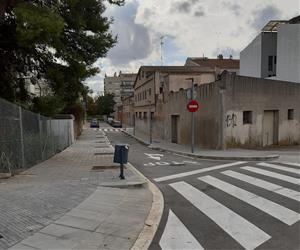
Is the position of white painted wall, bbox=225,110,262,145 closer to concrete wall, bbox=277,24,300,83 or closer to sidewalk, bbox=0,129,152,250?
sidewalk, bbox=0,129,152,250

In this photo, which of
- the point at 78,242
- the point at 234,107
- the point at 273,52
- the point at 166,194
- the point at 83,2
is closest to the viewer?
the point at 78,242

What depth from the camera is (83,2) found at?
52.5 ft

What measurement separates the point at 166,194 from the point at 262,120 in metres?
15.6

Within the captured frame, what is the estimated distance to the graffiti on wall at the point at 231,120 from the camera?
21.5 m

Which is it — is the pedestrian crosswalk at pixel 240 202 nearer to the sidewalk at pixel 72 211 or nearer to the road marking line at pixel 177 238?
the road marking line at pixel 177 238

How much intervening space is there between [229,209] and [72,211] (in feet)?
10.4

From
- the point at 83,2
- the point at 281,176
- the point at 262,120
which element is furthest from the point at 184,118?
the point at 281,176

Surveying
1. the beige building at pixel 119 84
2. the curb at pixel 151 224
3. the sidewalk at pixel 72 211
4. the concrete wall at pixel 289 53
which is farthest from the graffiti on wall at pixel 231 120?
the beige building at pixel 119 84

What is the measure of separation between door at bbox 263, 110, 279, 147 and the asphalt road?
10924mm

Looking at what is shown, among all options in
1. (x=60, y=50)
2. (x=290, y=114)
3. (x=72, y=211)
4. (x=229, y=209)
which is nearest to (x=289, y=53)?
(x=290, y=114)

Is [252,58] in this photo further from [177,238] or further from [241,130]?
[177,238]

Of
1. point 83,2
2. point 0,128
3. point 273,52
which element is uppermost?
point 273,52

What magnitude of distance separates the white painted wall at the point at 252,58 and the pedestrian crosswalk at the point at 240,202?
34633 mm

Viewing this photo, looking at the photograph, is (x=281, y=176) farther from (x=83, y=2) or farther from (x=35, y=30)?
(x=83, y=2)
